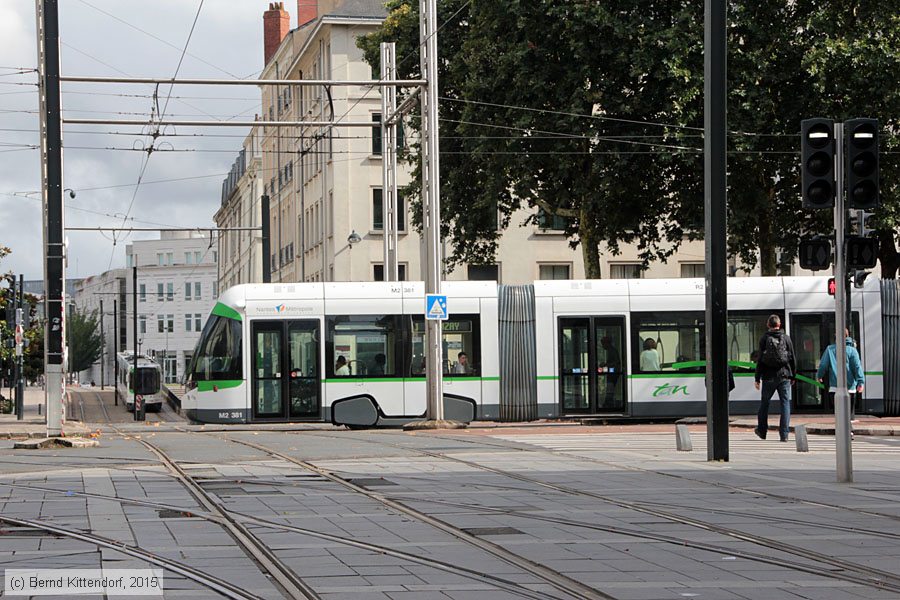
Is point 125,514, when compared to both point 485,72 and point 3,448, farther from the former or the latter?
point 485,72

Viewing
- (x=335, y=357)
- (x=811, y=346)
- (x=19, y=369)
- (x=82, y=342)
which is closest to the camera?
(x=335, y=357)

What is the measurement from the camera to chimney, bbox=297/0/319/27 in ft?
246

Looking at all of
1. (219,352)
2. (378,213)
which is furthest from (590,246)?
(378,213)

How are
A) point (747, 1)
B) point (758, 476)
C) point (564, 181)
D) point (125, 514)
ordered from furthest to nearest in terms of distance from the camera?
point (564, 181)
point (747, 1)
point (758, 476)
point (125, 514)

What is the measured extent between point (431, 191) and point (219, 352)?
5.77m

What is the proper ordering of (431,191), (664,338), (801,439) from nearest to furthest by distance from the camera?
(801,439), (431,191), (664,338)

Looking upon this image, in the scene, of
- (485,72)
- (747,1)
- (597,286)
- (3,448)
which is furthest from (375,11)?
(3,448)

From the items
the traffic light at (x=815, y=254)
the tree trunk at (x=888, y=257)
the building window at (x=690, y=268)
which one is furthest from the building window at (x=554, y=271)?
the traffic light at (x=815, y=254)

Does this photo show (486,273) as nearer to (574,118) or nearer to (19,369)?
(19,369)

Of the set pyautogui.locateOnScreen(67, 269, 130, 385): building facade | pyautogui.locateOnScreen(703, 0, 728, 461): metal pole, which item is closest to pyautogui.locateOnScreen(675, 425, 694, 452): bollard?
pyautogui.locateOnScreen(703, 0, 728, 461): metal pole

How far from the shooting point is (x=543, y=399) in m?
30.2

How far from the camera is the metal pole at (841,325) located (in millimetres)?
14289

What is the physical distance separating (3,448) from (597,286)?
1327 centimetres

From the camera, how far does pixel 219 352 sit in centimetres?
3003
